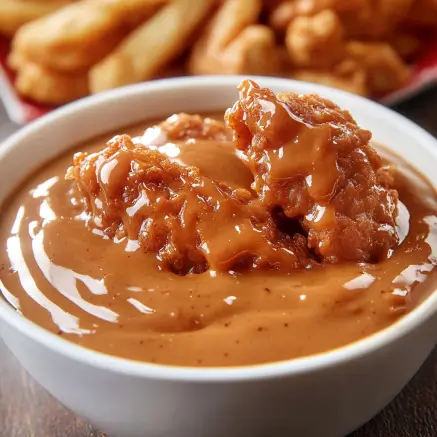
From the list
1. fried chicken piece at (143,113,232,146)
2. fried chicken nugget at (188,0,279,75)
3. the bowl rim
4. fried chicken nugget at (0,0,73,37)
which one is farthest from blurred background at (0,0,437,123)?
the bowl rim

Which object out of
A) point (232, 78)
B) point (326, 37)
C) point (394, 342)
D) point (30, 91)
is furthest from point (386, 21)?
point (394, 342)

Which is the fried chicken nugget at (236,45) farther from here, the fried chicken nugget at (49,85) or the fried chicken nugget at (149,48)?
the fried chicken nugget at (49,85)

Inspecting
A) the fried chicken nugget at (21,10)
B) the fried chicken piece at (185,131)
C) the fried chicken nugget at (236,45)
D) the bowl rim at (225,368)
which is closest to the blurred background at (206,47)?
the fried chicken nugget at (236,45)

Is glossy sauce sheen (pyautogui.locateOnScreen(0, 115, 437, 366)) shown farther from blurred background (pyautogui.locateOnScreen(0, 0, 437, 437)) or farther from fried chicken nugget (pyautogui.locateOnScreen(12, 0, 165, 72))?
fried chicken nugget (pyautogui.locateOnScreen(12, 0, 165, 72))

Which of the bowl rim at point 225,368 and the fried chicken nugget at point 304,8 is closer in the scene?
the bowl rim at point 225,368

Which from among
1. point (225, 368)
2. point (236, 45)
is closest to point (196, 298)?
point (225, 368)

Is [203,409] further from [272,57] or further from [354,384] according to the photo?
[272,57]
